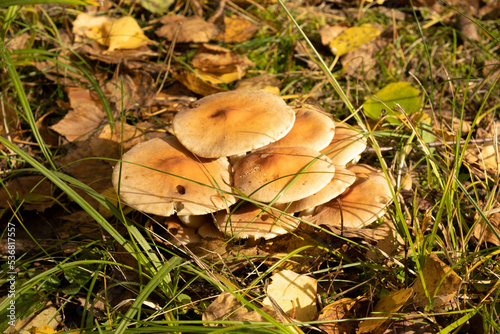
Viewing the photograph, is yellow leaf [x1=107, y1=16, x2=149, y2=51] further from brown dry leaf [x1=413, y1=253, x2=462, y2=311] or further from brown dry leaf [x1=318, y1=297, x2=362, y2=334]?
brown dry leaf [x1=413, y1=253, x2=462, y2=311]

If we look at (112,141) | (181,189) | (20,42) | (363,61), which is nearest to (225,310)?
(181,189)

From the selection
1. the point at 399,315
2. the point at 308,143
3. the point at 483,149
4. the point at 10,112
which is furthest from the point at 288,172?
the point at 10,112

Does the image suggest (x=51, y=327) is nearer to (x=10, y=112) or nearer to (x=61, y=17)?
(x=10, y=112)

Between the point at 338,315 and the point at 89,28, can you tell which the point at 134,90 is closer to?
the point at 89,28

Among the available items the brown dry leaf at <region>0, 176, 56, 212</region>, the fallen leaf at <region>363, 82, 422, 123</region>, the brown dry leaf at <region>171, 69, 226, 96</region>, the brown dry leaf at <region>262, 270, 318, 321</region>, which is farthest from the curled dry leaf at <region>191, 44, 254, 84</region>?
the brown dry leaf at <region>262, 270, 318, 321</region>

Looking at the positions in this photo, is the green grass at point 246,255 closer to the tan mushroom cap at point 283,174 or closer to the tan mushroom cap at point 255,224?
the tan mushroom cap at point 255,224

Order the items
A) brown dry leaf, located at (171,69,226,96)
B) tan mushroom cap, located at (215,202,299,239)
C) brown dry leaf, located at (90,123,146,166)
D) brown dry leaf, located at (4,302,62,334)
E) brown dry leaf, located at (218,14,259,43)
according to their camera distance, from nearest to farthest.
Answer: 1. brown dry leaf, located at (4,302,62,334)
2. tan mushroom cap, located at (215,202,299,239)
3. brown dry leaf, located at (90,123,146,166)
4. brown dry leaf, located at (171,69,226,96)
5. brown dry leaf, located at (218,14,259,43)
